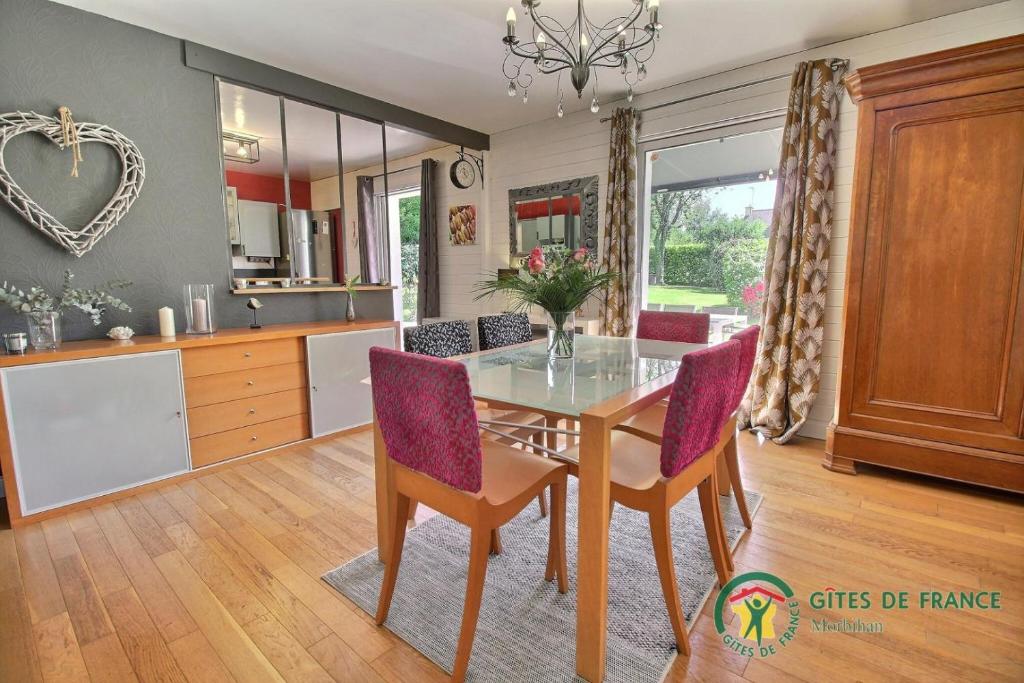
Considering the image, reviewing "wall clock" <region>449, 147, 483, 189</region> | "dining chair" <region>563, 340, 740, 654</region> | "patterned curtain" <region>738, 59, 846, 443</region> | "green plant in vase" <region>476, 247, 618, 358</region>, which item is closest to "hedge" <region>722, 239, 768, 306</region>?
"patterned curtain" <region>738, 59, 846, 443</region>

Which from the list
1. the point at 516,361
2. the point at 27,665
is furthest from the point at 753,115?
the point at 27,665

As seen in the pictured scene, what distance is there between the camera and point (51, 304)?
2398mm

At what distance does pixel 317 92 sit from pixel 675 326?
3.08 meters

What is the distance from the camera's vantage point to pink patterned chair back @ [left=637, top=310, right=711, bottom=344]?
9.00ft

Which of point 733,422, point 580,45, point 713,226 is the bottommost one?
point 733,422

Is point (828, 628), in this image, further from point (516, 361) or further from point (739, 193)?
point (739, 193)

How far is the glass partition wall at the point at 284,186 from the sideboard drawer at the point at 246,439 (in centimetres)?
101

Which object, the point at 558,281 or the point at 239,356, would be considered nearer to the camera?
the point at 558,281

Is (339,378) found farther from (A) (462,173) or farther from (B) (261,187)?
(A) (462,173)

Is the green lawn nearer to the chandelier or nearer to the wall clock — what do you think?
the chandelier

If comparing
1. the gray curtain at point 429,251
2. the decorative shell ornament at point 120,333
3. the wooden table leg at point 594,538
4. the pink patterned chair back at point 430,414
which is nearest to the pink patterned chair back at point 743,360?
the wooden table leg at point 594,538

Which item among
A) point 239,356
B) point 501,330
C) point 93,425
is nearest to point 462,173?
point 501,330

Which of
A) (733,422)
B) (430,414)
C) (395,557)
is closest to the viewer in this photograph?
(430,414)

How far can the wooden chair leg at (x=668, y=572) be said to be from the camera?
141 centimetres
